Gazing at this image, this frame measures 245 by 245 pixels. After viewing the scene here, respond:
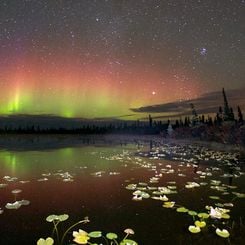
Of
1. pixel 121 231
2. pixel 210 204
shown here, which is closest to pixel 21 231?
pixel 121 231

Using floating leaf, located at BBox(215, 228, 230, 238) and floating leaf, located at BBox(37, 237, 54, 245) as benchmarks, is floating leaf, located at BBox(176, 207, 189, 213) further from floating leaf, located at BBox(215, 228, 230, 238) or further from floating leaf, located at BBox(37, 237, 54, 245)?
floating leaf, located at BBox(37, 237, 54, 245)

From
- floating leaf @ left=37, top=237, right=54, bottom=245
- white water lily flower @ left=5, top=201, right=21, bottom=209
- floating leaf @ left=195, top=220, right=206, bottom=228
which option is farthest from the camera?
white water lily flower @ left=5, top=201, right=21, bottom=209

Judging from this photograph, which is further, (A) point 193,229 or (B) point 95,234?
(A) point 193,229

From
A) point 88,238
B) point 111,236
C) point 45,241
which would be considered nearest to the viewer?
point 45,241

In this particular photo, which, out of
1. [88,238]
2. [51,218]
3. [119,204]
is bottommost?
[119,204]

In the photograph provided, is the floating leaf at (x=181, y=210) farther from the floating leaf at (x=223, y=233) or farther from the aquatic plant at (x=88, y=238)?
the aquatic plant at (x=88, y=238)

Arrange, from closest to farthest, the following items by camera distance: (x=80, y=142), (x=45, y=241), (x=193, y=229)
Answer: (x=45, y=241)
(x=193, y=229)
(x=80, y=142)

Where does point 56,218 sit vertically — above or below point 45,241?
below

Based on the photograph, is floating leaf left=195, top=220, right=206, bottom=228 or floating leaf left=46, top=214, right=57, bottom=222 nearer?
floating leaf left=195, top=220, right=206, bottom=228

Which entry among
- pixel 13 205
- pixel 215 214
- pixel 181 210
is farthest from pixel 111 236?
pixel 13 205

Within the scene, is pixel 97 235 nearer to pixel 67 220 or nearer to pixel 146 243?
pixel 146 243

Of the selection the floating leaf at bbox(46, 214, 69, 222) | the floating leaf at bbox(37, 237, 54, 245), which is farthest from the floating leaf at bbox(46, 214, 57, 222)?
the floating leaf at bbox(37, 237, 54, 245)

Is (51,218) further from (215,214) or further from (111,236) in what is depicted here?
(215,214)

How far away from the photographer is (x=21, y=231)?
5426 mm
